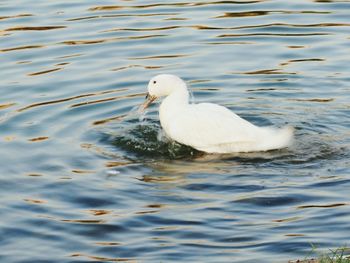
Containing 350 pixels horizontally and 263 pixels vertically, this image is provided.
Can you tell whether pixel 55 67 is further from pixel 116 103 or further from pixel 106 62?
pixel 116 103

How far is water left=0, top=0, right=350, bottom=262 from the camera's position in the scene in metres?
8.76

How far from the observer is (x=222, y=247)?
844 cm

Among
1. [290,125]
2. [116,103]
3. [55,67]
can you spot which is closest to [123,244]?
[290,125]

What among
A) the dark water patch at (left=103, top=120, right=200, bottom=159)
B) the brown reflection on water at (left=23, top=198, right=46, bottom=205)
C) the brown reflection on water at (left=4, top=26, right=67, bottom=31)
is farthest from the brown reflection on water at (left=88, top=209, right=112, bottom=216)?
the brown reflection on water at (left=4, top=26, right=67, bottom=31)

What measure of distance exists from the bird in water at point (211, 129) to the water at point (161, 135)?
0.49ft

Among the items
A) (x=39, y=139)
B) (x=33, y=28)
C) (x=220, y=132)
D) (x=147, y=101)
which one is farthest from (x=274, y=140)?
(x=33, y=28)

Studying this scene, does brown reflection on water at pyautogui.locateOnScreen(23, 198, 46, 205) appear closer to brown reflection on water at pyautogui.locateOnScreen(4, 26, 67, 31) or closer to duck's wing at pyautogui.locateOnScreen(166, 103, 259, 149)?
duck's wing at pyautogui.locateOnScreen(166, 103, 259, 149)

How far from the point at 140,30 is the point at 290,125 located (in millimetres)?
4379

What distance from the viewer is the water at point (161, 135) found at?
876 cm

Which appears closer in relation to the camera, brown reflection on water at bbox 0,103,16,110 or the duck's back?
the duck's back

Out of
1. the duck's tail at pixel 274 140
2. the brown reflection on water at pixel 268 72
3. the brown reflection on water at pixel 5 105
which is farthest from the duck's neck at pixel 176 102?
the brown reflection on water at pixel 268 72

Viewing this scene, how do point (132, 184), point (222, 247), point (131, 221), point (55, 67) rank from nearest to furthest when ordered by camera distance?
point (222, 247) → point (131, 221) → point (132, 184) → point (55, 67)

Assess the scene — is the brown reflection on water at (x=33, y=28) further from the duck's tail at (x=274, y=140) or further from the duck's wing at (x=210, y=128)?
the duck's tail at (x=274, y=140)

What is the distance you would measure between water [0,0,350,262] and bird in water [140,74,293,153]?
15 cm
